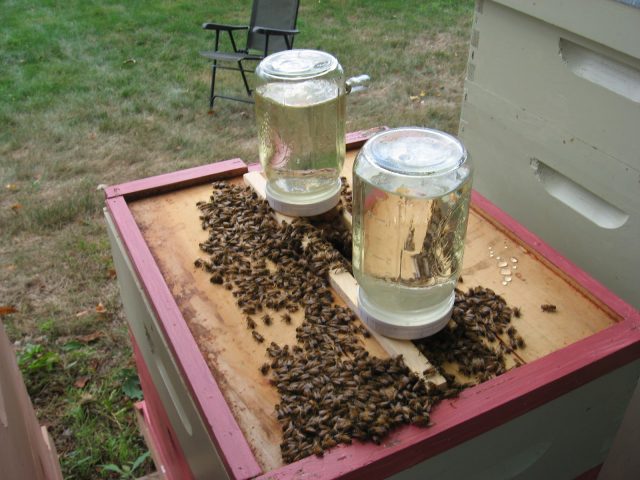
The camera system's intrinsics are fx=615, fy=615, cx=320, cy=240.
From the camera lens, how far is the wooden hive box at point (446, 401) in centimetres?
78

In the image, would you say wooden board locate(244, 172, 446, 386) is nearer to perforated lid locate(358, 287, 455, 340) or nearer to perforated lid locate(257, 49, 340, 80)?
perforated lid locate(358, 287, 455, 340)

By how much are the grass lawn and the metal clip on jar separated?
46.9 inches

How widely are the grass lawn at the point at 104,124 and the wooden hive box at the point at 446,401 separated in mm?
881

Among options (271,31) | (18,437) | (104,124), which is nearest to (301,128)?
(18,437)

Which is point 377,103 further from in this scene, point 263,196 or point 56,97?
point 263,196

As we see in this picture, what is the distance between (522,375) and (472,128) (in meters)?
0.71

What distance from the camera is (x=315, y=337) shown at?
3.06 feet

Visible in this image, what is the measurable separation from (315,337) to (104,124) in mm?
2856

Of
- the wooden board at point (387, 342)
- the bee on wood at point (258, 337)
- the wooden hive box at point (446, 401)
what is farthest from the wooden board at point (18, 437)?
the wooden board at point (387, 342)

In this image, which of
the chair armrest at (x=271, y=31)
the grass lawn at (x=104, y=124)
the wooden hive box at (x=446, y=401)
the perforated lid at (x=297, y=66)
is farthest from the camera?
the chair armrest at (x=271, y=31)

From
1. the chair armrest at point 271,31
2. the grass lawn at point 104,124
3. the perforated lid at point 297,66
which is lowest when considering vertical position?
the grass lawn at point 104,124

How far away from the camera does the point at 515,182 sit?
1329 millimetres

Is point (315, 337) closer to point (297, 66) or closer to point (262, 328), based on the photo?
point (262, 328)

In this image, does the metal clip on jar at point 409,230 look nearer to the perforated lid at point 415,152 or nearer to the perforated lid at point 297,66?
the perforated lid at point 415,152
